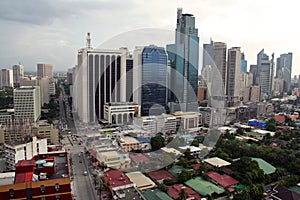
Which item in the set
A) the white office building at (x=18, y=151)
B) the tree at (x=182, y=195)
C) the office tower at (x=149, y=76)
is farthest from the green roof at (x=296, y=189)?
the office tower at (x=149, y=76)

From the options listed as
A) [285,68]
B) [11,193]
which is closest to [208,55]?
[11,193]

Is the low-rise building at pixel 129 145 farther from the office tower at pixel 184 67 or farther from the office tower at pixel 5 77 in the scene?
the office tower at pixel 5 77

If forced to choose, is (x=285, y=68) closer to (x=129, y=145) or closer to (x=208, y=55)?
(x=208, y=55)

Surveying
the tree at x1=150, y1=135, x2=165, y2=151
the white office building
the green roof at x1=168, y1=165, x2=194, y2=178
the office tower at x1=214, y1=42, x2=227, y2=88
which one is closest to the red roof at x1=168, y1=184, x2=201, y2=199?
the green roof at x1=168, y1=165, x2=194, y2=178

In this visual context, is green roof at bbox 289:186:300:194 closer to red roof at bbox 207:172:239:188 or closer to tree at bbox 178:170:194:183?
red roof at bbox 207:172:239:188

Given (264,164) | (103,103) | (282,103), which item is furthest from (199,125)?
(282,103)
